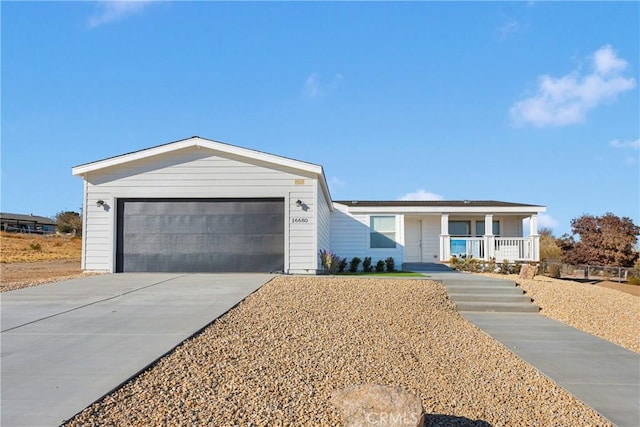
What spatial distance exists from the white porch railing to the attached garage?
29.0 ft

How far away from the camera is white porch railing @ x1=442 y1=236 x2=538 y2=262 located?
18500 mm

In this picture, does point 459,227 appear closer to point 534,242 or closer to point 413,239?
point 413,239

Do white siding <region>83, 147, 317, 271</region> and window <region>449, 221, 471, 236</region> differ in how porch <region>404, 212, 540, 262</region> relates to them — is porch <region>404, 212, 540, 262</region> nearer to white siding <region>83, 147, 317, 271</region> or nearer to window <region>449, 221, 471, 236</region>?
window <region>449, 221, 471, 236</region>

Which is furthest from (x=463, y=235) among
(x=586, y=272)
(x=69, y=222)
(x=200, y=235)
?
(x=69, y=222)

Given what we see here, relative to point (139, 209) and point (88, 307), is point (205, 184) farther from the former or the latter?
point (88, 307)

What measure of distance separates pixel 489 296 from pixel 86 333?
25.6ft

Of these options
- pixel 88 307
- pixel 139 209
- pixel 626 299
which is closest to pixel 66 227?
pixel 139 209

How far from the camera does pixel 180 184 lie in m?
12.7

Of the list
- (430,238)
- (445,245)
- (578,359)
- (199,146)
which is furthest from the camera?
(430,238)

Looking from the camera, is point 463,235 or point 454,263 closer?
point 454,263

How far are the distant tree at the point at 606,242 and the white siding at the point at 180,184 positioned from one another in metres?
15.1

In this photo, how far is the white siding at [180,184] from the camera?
41.2 feet

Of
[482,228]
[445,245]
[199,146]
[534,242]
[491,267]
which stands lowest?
[491,267]

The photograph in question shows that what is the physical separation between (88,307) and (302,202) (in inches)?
250
